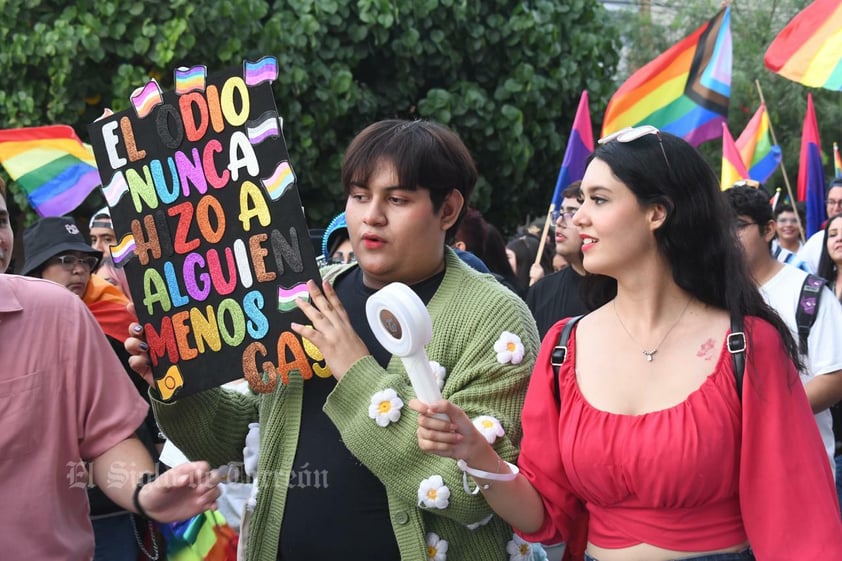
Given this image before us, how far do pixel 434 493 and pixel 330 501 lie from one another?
1.15ft

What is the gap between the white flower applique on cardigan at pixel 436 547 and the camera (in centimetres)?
281

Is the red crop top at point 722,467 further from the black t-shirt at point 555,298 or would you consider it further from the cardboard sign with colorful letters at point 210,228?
the black t-shirt at point 555,298

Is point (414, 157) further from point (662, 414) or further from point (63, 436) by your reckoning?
point (63, 436)

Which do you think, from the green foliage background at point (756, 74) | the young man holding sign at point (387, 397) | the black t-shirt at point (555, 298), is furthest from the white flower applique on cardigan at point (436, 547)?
the green foliage background at point (756, 74)

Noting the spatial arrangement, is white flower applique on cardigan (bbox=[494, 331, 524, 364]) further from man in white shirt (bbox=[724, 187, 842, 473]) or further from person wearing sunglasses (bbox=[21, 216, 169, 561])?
person wearing sunglasses (bbox=[21, 216, 169, 561])

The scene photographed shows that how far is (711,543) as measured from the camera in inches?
101

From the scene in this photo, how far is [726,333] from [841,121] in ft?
58.2

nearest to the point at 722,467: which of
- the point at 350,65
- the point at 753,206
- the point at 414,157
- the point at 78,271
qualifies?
the point at 414,157

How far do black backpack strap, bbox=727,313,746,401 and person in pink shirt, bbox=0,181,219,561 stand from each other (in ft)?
4.02

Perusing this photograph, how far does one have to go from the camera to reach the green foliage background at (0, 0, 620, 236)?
9.83 m

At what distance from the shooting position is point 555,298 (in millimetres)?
5590

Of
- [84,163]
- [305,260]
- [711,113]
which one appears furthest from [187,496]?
[711,113]

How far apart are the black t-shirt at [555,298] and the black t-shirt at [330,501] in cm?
257

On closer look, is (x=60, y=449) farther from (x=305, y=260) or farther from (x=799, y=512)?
(x=799, y=512)
